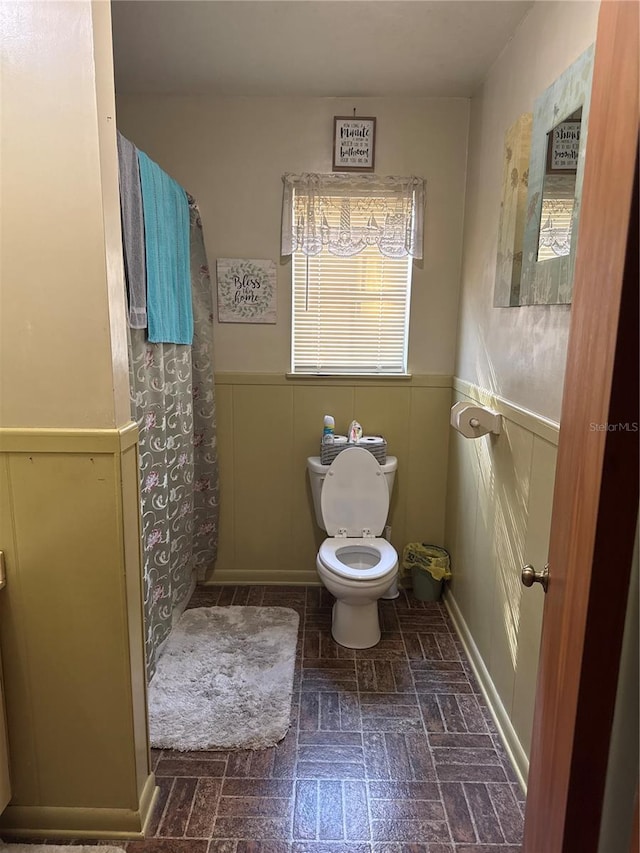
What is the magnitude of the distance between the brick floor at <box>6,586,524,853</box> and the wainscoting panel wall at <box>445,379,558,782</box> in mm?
148

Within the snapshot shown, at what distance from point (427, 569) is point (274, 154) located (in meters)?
2.23

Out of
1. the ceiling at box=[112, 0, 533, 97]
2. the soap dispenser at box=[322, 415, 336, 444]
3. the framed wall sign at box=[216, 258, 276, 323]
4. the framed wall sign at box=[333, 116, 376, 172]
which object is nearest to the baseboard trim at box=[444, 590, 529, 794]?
the soap dispenser at box=[322, 415, 336, 444]

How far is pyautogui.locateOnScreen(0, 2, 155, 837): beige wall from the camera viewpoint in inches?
48.4

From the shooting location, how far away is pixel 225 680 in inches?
86.3

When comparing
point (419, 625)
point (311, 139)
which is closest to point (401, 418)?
point (419, 625)

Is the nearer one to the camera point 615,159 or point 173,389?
point 615,159

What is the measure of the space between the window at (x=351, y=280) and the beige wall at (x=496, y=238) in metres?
0.33

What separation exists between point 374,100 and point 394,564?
2.18 metres

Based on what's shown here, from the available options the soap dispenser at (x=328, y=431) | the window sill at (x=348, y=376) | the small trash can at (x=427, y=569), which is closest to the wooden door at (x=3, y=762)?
the soap dispenser at (x=328, y=431)

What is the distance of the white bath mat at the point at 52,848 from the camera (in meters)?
1.49

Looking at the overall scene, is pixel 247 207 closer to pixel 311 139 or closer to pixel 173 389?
pixel 311 139

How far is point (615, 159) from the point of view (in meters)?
0.76

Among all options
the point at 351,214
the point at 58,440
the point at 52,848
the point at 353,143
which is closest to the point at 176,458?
the point at 58,440

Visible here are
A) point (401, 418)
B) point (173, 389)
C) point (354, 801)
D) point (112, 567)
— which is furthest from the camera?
point (401, 418)
